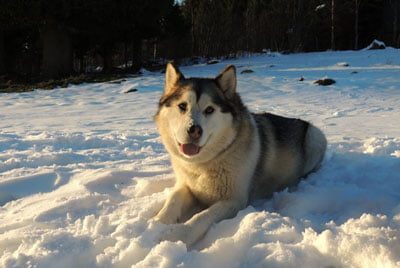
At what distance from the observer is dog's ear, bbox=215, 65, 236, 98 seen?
11.0 ft

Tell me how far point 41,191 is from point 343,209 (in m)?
2.50

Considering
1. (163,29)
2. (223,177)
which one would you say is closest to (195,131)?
(223,177)

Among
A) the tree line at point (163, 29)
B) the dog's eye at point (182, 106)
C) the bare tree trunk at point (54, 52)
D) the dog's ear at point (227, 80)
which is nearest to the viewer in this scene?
the dog's eye at point (182, 106)

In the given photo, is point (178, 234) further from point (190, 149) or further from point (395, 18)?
point (395, 18)

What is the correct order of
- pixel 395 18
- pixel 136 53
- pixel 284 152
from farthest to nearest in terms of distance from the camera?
pixel 395 18 → pixel 136 53 → pixel 284 152

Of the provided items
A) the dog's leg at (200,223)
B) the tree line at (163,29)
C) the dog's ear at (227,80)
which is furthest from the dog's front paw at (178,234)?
the tree line at (163,29)

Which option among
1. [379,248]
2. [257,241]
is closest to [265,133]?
[257,241]

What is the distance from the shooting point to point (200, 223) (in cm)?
270

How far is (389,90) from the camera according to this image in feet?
37.0

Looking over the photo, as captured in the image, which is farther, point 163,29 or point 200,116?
point 163,29

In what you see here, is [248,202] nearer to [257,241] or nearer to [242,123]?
[242,123]

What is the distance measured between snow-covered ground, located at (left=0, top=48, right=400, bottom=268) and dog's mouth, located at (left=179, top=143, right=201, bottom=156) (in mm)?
Answer: 454

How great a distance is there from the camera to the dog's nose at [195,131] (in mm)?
2916

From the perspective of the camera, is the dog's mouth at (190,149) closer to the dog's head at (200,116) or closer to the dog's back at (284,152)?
the dog's head at (200,116)
